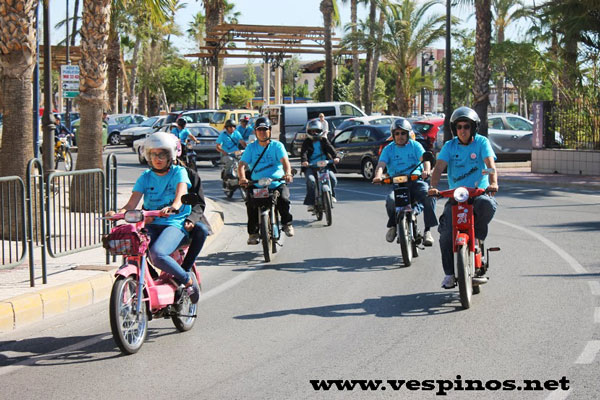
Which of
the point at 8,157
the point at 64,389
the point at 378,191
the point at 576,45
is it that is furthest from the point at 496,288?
the point at 576,45

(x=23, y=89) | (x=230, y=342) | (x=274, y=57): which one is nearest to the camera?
(x=230, y=342)

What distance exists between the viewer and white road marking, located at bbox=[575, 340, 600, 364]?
6.40 metres

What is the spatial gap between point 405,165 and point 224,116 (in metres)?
30.5

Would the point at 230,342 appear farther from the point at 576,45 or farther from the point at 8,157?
the point at 576,45

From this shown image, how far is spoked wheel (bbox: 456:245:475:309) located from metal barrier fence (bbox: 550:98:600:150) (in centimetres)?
2021

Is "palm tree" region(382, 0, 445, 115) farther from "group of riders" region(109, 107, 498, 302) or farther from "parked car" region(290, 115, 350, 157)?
"group of riders" region(109, 107, 498, 302)

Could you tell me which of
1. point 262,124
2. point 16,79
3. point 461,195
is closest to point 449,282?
point 461,195

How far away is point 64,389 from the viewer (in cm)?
587

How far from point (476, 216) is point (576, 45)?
21.9m

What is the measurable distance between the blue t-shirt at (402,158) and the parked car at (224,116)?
29.1 meters

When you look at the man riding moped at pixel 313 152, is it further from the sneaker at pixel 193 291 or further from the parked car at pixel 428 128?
the parked car at pixel 428 128

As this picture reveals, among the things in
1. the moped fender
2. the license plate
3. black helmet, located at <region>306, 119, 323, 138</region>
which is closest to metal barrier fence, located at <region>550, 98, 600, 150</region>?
black helmet, located at <region>306, 119, 323, 138</region>

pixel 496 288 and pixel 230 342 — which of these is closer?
pixel 230 342

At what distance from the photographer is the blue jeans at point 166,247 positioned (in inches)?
279
